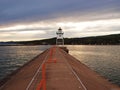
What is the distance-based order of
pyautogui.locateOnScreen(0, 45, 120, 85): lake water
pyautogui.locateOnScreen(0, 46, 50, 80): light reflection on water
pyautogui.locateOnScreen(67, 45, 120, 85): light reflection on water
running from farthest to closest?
pyautogui.locateOnScreen(0, 46, 50, 80): light reflection on water → pyautogui.locateOnScreen(0, 45, 120, 85): lake water → pyautogui.locateOnScreen(67, 45, 120, 85): light reflection on water

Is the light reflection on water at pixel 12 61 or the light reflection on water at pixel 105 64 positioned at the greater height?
the light reflection on water at pixel 105 64

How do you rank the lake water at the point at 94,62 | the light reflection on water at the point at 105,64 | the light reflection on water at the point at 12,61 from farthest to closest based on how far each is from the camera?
the light reflection on water at the point at 12,61, the lake water at the point at 94,62, the light reflection on water at the point at 105,64

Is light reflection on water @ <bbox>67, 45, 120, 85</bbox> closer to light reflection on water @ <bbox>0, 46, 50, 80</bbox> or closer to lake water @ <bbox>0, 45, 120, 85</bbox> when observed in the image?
lake water @ <bbox>0, 45, 120, 85</bbox>

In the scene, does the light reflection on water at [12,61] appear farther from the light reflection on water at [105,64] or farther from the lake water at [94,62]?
the light reflection on water at [105,64]

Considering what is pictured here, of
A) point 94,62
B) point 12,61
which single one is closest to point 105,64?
point 94,62

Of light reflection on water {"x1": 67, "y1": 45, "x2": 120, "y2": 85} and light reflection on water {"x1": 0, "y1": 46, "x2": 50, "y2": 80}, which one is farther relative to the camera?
light reflection on water {"x1": 0, "y1": 46, "x2": 50, "y2": 80}

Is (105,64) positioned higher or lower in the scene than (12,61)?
higher

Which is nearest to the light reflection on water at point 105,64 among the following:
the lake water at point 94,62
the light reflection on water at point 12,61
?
the lake water at point 94,62

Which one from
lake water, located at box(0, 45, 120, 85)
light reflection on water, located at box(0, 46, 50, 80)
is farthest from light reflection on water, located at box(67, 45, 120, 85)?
light reflection on water, located at box(0, 46, 50, 80)

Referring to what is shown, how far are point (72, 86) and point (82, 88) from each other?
798 millimetres

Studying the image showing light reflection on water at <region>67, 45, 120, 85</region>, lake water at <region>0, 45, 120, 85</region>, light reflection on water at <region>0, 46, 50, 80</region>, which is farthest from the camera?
light reflection on water at <region>0, 46, 50, 80</region>

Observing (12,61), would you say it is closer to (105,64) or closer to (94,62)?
(94,62)

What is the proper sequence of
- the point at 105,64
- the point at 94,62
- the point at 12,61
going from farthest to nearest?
1. the point at 12,61
2. the point at 94,62
3. the point at 105,64

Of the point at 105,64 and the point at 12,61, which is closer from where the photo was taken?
the point at 105,64
